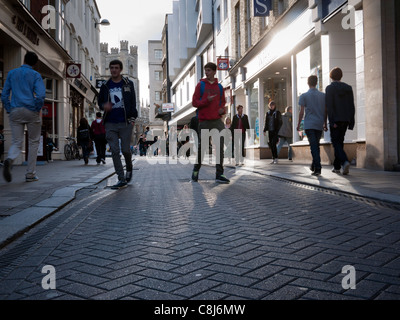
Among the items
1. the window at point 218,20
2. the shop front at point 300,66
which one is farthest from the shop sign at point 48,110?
the window at point 218,20

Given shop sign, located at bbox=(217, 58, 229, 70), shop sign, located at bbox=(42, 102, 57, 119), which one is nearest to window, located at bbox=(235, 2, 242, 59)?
shop sign, located at bbox=(217, 58, 229, 70)

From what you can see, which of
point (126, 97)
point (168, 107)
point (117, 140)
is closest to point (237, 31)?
point (126, 97)

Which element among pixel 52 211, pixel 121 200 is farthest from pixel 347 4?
pixel 52 211

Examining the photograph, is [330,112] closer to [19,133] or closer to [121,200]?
[121,200]

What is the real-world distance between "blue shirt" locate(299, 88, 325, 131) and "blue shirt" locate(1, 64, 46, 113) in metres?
4.88

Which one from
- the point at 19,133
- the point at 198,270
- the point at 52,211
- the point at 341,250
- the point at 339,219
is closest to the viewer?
the point at 198,270

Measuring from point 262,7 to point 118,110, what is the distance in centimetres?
1031

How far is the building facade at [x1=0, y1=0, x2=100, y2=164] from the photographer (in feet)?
43.9

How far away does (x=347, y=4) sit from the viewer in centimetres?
998

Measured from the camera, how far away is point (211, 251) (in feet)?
9.39

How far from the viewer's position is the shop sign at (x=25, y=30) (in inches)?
514

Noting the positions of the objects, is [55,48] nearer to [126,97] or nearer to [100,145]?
[100,145]

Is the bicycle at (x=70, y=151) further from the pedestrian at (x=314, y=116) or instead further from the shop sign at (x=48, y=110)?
the pedestrian at (x=314, y=116)

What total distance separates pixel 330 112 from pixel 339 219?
4487 millimetres
